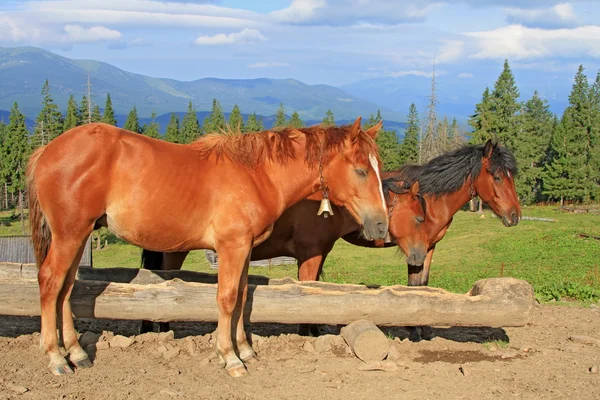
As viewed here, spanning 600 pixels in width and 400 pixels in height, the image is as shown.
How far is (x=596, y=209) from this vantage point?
42.7 m

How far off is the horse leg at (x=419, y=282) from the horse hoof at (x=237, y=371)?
7.81 ft

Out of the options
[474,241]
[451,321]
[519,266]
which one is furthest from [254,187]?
[474,241]

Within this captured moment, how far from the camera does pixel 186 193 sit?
16.5 feet

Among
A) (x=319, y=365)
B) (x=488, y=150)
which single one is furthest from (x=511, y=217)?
(x=319, y=365)

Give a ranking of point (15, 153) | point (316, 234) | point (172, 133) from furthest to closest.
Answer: point (172, 133) → point (15, 153) → point (316, 234)

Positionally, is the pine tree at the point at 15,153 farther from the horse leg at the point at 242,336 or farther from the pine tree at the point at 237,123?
the horse leg at the point at 242,336

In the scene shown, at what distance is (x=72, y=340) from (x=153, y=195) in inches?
64.0

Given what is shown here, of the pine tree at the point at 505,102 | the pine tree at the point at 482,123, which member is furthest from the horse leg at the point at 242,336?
the pine tree at the point at 505,102

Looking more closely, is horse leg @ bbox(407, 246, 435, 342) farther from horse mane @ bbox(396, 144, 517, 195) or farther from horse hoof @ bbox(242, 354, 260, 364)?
horse hoof @ bbox(242, 354, 260, 364)

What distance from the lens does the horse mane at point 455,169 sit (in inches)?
302

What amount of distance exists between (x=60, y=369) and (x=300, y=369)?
2.21 metres

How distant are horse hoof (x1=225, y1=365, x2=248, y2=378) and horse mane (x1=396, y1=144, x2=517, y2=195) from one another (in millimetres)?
3743

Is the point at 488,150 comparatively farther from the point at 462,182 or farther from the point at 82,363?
the point at 82,363

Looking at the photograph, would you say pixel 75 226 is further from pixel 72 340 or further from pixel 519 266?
pixel 519 266
